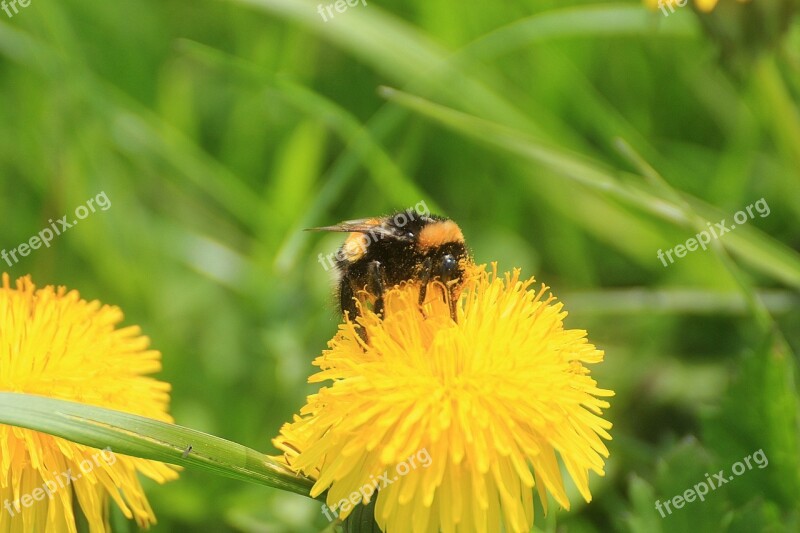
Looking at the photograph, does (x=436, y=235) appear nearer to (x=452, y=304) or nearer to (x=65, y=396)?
(x=452, y=304)

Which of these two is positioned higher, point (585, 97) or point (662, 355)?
point (585, 97)

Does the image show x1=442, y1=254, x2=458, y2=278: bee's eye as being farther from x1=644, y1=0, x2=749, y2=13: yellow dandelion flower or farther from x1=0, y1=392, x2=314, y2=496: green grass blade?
x1=644, y1=0, x2=749, y2=13: yellow dandelion flower

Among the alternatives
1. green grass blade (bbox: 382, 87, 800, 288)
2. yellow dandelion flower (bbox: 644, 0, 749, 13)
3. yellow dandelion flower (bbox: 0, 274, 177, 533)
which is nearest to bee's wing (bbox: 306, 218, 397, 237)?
yellow dandelion flower (bbox: 0, 274, 177, 533)

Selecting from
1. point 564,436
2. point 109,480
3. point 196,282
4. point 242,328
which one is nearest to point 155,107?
point 196,282

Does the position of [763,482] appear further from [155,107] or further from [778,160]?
[155,107]

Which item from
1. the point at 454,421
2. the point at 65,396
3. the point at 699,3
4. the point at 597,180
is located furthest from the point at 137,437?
the point at 699,3

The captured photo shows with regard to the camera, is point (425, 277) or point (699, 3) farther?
point (699, 3)

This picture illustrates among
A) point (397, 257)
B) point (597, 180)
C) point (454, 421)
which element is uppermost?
point (597, 180)
